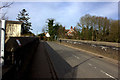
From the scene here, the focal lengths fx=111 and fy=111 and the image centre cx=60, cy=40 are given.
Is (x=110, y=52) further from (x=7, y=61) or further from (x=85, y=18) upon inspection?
(x=85, y=18)

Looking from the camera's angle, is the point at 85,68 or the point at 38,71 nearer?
the point at 38,71

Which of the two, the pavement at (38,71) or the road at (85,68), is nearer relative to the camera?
the pavement at (38,71)

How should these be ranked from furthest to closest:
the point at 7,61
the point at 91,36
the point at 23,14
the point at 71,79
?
the point at 23,14 < the point at 91,36 < the point at 71,79 < the point at 7,61

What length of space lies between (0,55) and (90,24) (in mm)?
44266

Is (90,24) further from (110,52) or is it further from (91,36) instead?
(110,52)

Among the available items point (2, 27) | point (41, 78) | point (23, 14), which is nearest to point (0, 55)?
point (2, 27)

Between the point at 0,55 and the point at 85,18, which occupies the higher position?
the point at 85,18

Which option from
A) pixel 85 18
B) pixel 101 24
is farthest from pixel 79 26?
pixel 101 24

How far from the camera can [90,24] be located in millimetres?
44000

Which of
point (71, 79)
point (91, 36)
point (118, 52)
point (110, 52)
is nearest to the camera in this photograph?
point (71, 79)

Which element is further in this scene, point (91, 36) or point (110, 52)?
point (91, 36)

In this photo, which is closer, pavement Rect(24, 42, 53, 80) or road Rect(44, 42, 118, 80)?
pavement Rect(24, 42, 53, 80)

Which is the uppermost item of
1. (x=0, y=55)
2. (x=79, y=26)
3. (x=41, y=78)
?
(x=79, y=26)

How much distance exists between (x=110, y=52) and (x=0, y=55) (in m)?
12.8
